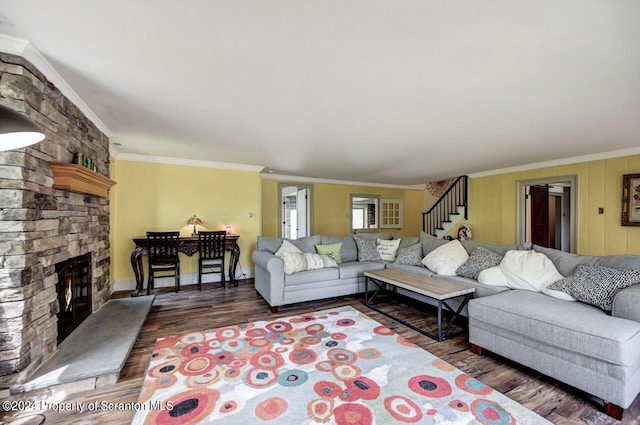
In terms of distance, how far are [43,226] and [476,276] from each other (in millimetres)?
4292

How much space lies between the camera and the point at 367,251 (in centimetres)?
464

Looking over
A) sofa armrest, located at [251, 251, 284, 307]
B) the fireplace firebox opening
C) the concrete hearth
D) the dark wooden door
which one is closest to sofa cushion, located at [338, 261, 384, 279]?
sofa armrest, located at [251, 251, 284, 307]

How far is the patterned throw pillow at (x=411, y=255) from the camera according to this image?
424 centimetres

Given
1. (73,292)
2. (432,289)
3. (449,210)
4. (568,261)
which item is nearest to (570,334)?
(432,289)

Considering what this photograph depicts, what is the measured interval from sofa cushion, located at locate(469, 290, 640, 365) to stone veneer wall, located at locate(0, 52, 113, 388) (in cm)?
353

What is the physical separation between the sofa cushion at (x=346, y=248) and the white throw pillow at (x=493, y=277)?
2.03 metres

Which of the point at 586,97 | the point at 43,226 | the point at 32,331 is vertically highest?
the point at 586,97

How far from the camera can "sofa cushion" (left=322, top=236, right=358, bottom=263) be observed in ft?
15.1

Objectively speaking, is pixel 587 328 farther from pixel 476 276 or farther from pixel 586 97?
pixel 586 97

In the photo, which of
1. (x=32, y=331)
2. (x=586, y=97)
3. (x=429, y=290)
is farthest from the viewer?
(x=429, y=290)

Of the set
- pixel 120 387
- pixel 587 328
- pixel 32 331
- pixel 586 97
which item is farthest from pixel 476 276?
pixel 32 331

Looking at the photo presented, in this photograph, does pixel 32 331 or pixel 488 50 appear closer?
pixel 488 50

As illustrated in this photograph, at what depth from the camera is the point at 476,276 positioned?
10.6 feet

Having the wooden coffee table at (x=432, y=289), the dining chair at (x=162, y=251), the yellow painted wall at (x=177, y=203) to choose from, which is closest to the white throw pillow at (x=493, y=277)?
the wooden coffee table at (x=432, y=289)
